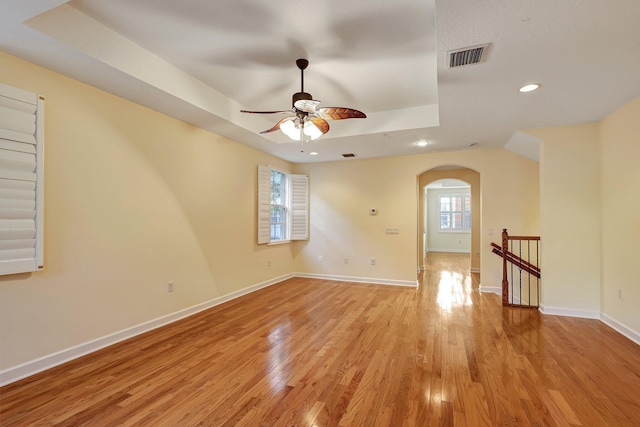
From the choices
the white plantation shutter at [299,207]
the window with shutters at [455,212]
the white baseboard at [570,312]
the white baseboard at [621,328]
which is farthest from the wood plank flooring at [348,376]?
the window with shutters at [455,212]

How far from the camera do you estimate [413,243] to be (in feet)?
18.6

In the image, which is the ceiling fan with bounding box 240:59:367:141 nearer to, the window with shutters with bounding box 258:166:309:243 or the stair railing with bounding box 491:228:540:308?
the window with shutters with bounding box 258:166:309:243

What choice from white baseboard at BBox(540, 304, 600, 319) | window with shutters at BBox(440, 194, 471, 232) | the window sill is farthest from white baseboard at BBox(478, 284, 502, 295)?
window with shutters at BBox(440, 194, 471, 232)

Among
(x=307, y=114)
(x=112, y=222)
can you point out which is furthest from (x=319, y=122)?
(x=112, y=222)

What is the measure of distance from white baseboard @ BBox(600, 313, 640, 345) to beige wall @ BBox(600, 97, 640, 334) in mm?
36

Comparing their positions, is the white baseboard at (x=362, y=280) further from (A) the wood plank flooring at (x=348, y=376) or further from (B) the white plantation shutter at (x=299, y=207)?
(A) the wood plank flooring at (x=348, y=376)

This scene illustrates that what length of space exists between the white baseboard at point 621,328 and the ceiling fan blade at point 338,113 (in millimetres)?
3657

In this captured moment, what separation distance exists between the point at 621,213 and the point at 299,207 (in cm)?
503

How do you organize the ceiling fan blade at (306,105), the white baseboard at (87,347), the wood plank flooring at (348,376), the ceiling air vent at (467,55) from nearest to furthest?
1. the wood plank flooring at (348,376)
2. the ceiling air vent at (467,55)
3. the white baseboard at (87,347)
4. the ceiling fan blade at (306,105)

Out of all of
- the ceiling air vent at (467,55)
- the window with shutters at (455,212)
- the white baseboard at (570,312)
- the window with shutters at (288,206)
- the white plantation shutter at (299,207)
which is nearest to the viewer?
the ceiling air vent at (467,55)

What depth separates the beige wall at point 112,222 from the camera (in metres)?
2.46

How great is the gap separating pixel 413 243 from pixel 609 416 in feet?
12.7

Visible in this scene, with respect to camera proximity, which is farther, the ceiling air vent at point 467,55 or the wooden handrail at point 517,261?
the wooden handrail at point 517,261

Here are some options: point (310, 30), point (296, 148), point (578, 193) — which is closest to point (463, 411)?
A: point (310, 30)
